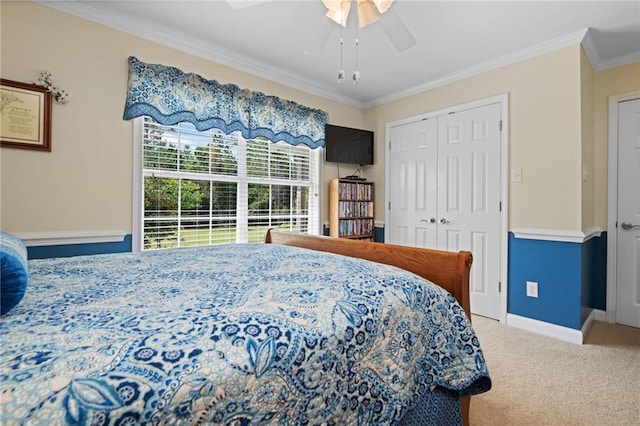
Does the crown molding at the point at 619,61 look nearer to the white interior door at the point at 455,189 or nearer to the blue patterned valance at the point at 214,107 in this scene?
the white interior door at the point at 455,189

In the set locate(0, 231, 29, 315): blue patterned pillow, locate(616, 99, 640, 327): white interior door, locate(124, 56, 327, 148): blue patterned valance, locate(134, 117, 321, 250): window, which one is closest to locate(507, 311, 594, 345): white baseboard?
locate(616, 99, 640, 327): white interior door

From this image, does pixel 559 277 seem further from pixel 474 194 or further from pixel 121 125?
pixel 121 125

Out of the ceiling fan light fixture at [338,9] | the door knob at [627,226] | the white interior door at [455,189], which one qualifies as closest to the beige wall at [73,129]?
the ceiling fan light fixture at [338,9]

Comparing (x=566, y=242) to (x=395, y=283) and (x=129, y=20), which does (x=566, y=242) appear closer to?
(x=395, y=283)

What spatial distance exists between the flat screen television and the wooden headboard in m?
2.08

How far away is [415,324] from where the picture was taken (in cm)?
108

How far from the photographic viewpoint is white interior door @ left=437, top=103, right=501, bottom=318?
3016 mm

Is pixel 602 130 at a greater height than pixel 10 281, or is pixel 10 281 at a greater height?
pixel 602 130

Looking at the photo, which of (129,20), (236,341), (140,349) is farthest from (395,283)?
(129,20)

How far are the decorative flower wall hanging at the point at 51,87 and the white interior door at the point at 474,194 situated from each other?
10.9ft

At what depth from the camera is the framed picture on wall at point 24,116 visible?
1.99 m

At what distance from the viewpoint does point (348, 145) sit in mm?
3891

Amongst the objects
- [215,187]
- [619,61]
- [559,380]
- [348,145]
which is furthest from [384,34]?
[559,380]

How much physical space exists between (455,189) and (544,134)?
0.90 m
